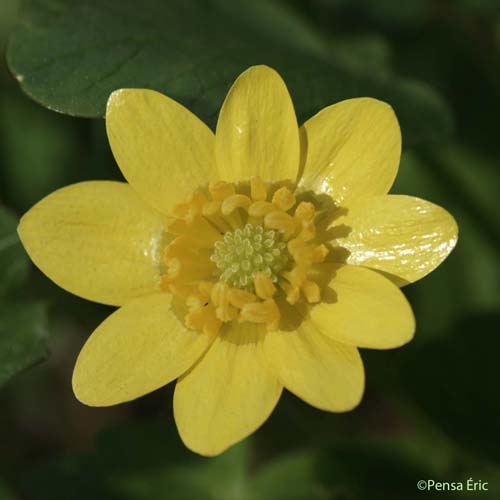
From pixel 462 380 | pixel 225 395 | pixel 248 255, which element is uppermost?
pixel 248 255

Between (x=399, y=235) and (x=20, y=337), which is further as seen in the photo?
(x=20, y=337)

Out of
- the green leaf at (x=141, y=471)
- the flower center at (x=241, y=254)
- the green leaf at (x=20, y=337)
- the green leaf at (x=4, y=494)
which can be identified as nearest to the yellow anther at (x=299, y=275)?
the flower center at (x=241, y=254)

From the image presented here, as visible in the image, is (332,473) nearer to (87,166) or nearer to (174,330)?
(174,330)

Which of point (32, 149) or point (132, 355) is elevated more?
point (132, 355)

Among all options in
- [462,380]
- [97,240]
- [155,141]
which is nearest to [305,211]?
[155,141]

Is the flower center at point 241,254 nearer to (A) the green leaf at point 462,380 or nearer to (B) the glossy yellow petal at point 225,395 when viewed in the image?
(B) the glossy yellow petal at point 225,395

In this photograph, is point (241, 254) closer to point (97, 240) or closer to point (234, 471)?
point (97, 240)

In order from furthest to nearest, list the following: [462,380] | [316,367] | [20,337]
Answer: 1. [462,380]
2. [20,337]
3. [316,367]

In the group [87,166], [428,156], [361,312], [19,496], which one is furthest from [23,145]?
[361,312]
